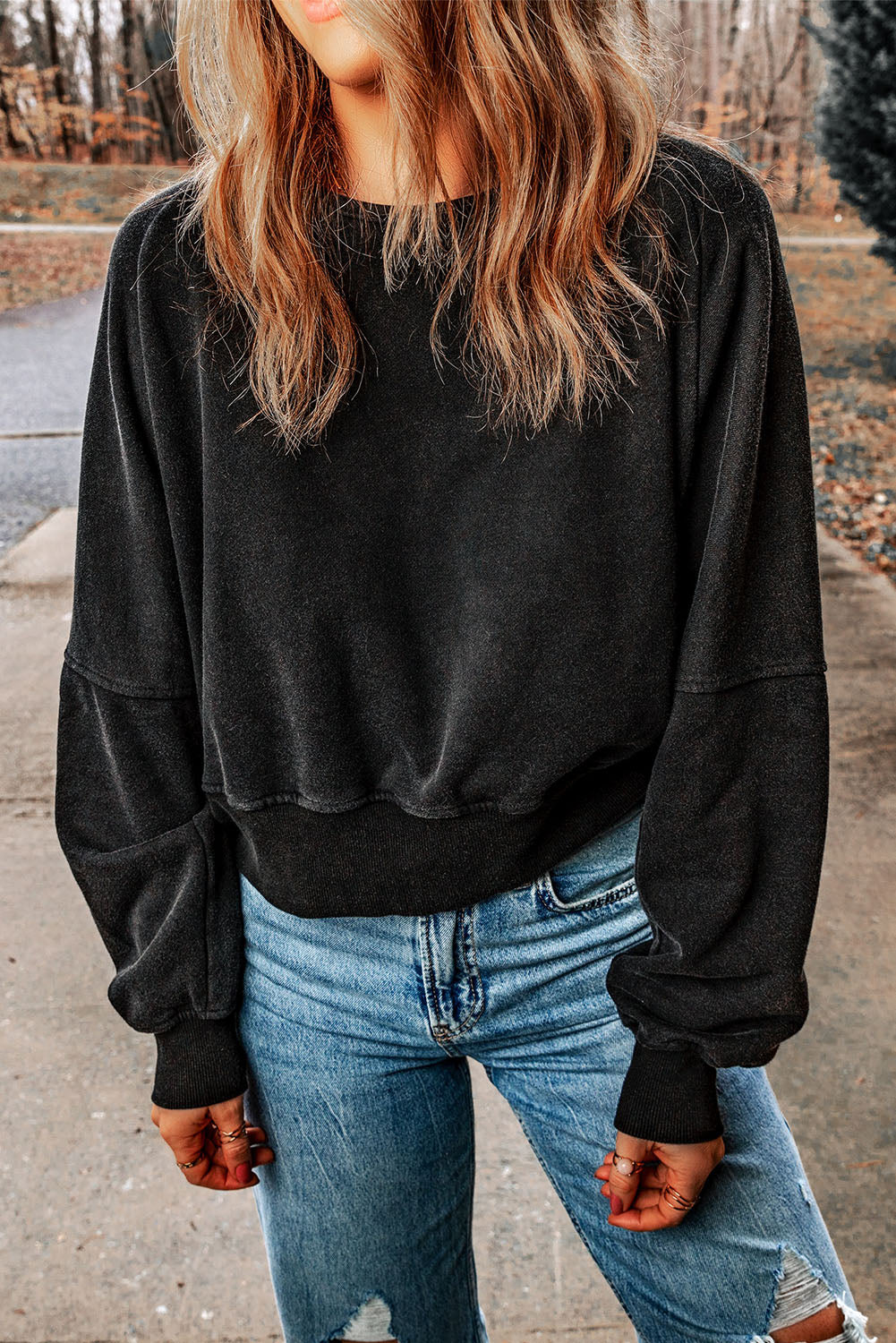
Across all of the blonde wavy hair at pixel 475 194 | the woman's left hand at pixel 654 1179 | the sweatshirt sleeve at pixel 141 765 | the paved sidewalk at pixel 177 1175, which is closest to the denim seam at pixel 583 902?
the woman's left hand at pixel 654 1179

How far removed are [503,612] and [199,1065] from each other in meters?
0.55

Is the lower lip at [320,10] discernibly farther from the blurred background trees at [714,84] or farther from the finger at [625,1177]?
the blurred background trees at [714,84]

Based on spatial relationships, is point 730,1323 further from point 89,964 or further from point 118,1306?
point 89,964

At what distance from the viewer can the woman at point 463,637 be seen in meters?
0.97

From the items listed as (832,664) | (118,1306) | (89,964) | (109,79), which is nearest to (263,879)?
(118,1306)

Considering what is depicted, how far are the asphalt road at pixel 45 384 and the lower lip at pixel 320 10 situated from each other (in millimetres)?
6264

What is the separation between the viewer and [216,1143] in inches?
46.9

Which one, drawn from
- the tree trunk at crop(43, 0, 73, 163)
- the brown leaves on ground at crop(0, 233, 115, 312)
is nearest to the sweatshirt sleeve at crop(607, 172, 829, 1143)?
the tree trunk at crop(43, 0, 73, 163)

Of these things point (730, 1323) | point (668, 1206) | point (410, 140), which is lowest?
point (730, 1323)

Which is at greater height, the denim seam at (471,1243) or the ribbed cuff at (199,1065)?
the ribbed cuff at (199,1065)

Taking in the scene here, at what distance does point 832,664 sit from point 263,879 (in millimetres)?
3433

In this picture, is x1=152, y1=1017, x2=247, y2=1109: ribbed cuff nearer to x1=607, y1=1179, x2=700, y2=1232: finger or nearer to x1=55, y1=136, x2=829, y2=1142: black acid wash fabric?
x1=55, y1=136, x2=829, y2=1142: black acid wash fabric

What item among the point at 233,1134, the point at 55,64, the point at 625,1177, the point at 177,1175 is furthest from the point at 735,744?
the point at 55,64

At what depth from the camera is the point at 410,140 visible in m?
0.96
